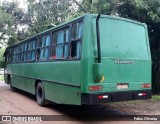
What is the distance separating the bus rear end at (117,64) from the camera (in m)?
7.23

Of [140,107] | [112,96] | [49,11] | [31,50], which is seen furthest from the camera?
[49,11]

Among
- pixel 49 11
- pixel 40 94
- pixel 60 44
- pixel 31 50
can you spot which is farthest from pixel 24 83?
pixel 49 11

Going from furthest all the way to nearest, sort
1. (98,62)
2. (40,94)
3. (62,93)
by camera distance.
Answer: (40,94) → (62,93) → (98,62)

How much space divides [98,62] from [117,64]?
2.28 ft

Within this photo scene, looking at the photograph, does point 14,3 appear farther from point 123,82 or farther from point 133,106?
point 123,82

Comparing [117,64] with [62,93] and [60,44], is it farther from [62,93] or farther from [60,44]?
[60,44]

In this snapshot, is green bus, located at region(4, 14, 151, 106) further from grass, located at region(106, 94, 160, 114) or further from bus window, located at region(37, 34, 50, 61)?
grass, located at region(106, 94, 160, 114)

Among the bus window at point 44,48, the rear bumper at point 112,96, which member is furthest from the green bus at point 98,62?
the bus window at point 44,48

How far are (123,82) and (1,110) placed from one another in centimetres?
451

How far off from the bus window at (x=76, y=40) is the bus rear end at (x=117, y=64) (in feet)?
1.29

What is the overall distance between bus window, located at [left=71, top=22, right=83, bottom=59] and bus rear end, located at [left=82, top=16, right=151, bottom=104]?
39cm

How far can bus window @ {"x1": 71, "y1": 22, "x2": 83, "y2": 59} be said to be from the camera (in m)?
7.64

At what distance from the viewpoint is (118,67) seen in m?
7.74

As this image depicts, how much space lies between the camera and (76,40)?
784 cm
